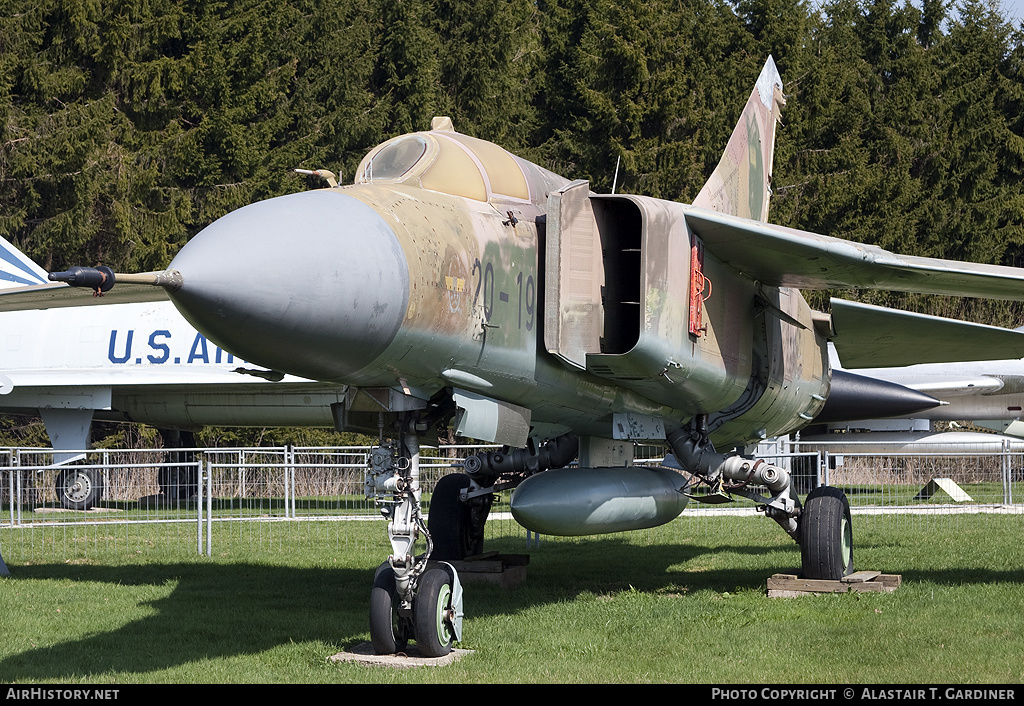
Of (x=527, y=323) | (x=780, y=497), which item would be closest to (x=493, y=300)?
(x=527, y=323)

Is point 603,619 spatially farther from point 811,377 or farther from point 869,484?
point 869,484

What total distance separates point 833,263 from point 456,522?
424 cm

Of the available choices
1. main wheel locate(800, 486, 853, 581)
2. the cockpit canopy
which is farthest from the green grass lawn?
the cockpit canopy

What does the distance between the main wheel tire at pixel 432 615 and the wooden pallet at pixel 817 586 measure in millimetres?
3372

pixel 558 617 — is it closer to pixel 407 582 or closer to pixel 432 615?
pixel 432 615

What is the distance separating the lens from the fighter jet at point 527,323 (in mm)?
5277

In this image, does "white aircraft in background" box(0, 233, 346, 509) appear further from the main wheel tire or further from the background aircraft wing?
the main wheel tire

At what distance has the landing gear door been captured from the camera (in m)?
6.92

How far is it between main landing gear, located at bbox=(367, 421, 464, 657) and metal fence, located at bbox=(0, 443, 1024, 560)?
575cm

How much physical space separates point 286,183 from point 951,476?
17532mm

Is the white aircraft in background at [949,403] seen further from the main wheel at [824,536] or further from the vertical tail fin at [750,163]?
the main wheel at [824,536]

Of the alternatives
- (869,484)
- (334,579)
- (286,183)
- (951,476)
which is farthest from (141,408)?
(951,476)

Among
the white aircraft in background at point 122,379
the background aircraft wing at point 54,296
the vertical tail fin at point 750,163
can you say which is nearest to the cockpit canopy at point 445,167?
the background aircraft wing at point 54,296

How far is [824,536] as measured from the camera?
8.98 m
